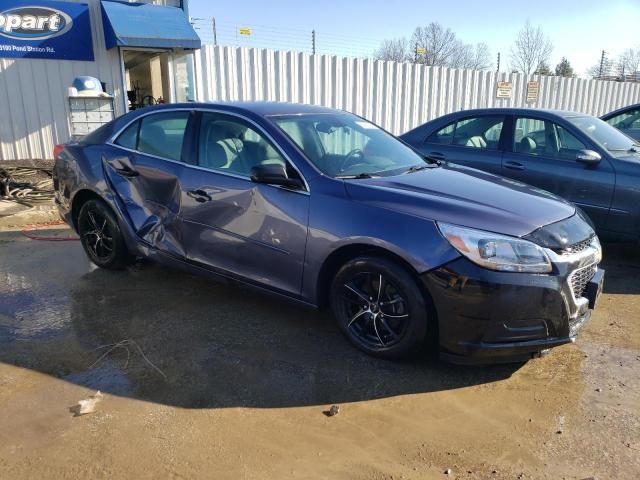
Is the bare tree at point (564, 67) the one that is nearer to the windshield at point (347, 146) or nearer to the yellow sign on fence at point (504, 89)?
the yellow sign on fence at point (504, 89)

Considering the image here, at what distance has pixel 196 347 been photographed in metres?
3.54

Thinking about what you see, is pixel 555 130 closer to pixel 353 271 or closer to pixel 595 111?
pixel 353 271

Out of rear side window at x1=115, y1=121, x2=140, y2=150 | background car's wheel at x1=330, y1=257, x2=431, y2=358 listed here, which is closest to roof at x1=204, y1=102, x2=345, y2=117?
rear side window at x1=115, y1=121, x2=140, y2=150

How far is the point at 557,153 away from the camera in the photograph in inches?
214

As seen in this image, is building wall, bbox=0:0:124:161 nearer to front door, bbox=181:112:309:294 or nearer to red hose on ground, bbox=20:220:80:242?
red hose on ground, bbox=20:220:80:242

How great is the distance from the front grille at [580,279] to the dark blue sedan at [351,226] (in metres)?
0.01

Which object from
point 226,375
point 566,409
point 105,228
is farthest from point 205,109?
point 566,409

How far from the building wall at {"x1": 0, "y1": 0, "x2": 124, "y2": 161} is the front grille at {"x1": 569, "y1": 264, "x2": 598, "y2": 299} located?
9094 millimetres

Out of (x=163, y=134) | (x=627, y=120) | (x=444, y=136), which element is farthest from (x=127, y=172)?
(x=627, y=120)

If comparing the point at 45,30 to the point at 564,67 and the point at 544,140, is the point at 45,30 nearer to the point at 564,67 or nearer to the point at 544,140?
the point at 544,140

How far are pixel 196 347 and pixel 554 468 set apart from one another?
2.27 m

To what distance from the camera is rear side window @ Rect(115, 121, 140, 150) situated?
4.49m

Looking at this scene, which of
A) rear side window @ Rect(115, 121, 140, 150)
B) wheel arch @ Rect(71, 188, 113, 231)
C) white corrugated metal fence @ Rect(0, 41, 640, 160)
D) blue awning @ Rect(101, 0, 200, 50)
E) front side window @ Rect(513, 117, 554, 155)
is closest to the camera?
rear side window @ Rect(115, 121, 140, 150)

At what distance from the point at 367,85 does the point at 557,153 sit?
6979mm
